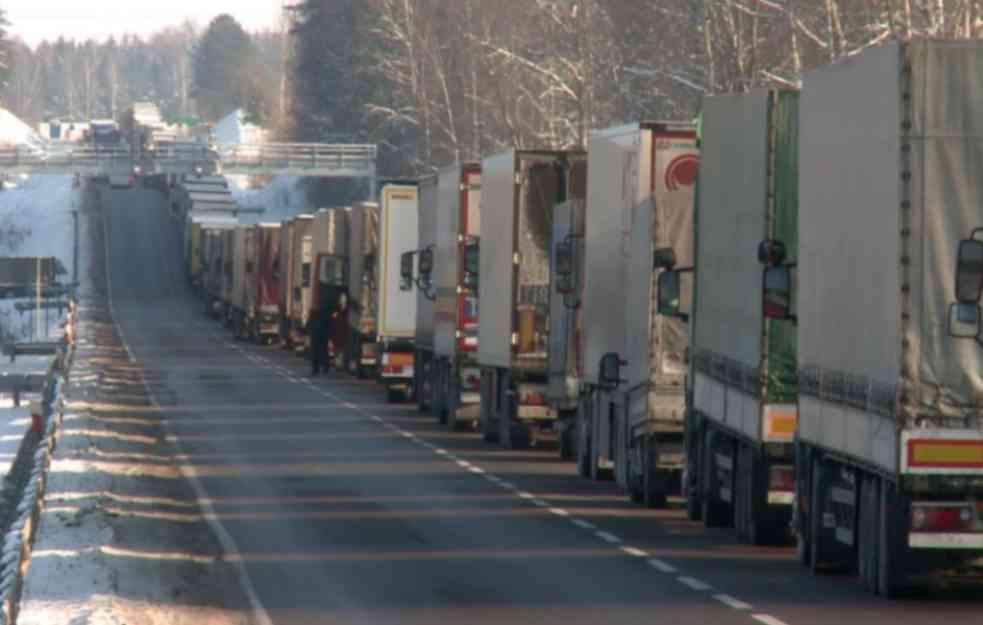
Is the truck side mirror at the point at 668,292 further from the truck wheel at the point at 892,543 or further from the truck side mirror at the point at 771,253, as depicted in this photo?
the truck wheel at the point at 892,543

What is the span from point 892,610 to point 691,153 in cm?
912

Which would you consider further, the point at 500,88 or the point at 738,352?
the point at 500,88

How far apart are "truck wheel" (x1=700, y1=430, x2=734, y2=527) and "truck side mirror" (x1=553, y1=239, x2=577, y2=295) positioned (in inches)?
265

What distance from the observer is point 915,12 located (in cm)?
4775

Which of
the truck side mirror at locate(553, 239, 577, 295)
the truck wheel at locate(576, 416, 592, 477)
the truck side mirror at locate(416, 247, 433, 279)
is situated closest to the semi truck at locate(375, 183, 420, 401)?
the truck side mirror at locate(416, 247, 433, 279)

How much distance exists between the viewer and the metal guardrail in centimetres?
12888

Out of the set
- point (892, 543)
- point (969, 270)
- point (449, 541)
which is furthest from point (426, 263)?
point (969, 270)

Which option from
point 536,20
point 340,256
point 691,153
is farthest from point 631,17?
point 691,153

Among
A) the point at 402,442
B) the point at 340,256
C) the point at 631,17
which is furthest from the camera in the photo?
the point at 631,17

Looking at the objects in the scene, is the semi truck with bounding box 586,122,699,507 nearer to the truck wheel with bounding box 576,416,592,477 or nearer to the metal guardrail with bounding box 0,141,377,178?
the truck wheel with bounding box 576,416,592,477

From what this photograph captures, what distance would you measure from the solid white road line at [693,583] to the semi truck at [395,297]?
25817 millimetres

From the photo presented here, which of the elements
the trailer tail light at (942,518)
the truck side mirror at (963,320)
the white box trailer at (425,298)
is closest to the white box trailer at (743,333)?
the trailer tail light at (942,518)

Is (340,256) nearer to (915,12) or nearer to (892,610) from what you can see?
(915,12)

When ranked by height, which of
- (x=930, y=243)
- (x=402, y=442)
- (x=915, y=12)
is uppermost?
(x=915, y=12)
